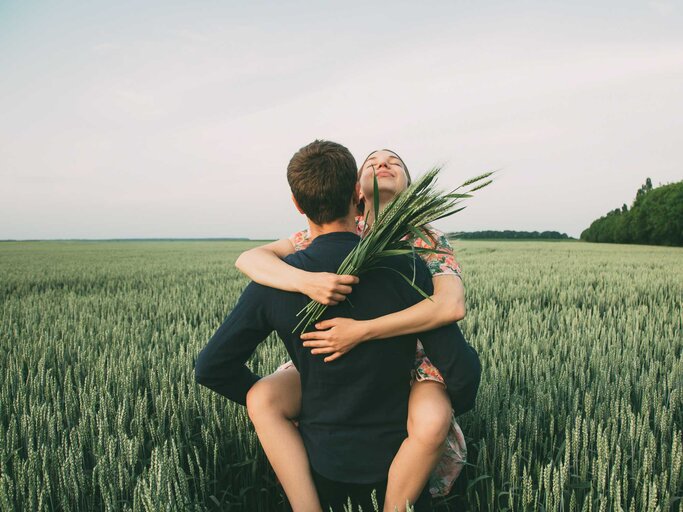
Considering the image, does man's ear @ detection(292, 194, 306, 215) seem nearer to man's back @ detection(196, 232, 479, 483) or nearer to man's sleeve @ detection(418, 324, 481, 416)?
man's back @ detection(196, 232, 479, 483)

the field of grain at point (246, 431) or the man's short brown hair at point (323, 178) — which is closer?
the man's short brown hair at point (323, 178)

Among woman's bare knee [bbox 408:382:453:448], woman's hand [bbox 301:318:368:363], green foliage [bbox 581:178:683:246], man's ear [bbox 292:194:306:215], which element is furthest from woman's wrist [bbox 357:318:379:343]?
green foliage [bbox 581:178:683:246]

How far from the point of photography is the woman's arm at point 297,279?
48.9 inches

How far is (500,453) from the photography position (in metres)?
1.87

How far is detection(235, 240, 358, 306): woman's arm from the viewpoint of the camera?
4.08 feet

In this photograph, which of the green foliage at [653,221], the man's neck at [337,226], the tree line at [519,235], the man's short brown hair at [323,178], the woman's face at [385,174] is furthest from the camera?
the tree line at [519,235]

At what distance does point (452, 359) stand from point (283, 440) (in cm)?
60

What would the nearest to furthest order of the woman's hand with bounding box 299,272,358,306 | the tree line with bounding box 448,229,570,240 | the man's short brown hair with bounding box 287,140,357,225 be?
the woman's hand with bounding box 299,272,358,306, the man's short brown hair with bounding box 287,140,357,225, the tree line with bounding box 448,229,570,240

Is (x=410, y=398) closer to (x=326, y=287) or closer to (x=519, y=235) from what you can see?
(x=326, y=287)

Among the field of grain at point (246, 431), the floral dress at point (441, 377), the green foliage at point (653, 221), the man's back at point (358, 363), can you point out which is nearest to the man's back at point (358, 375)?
the man's back at point (358, 363)

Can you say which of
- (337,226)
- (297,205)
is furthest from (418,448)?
(297,205)

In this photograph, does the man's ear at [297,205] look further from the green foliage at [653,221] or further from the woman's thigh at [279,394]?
the green foliage at [653,221]

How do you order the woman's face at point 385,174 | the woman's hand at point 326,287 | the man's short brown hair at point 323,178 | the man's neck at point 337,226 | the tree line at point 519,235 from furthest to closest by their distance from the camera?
1. the tree line at point 519,235
2. the woman's face at point 385,174
3. the man's neck at point 337,226
4. the man's short brown hair at point 323,178
5. the woman's hand at point 326,287

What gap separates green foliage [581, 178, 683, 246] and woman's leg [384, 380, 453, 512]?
5161 centimetres
